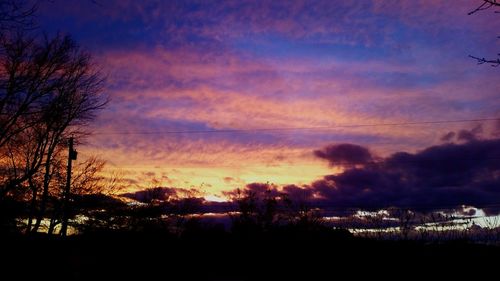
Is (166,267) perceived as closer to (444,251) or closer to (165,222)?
(444,251)

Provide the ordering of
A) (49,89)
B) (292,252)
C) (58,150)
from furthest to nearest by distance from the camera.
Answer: (58,150) → (49,89) → (292,252)

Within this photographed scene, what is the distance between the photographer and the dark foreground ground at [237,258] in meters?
16.3

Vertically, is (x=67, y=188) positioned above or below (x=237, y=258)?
above

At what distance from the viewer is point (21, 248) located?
22422 millimetres

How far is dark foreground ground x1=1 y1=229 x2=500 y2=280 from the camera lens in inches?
641

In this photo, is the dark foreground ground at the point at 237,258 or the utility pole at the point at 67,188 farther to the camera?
the utility pole at the point at 67,188

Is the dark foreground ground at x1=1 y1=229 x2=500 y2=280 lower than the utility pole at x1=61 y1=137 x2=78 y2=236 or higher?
lower

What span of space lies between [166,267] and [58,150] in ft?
50.3

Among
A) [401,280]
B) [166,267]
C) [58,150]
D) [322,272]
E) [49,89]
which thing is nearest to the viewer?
[401,280]

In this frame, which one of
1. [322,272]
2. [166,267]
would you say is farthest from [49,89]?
[322,272]

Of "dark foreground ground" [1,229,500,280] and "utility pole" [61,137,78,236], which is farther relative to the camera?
"utility pole" [61,137,78,236]

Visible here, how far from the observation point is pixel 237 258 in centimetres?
2245

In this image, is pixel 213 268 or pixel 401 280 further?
pixel 213 268

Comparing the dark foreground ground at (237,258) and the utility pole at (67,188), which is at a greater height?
the utility pole at (67,188)
